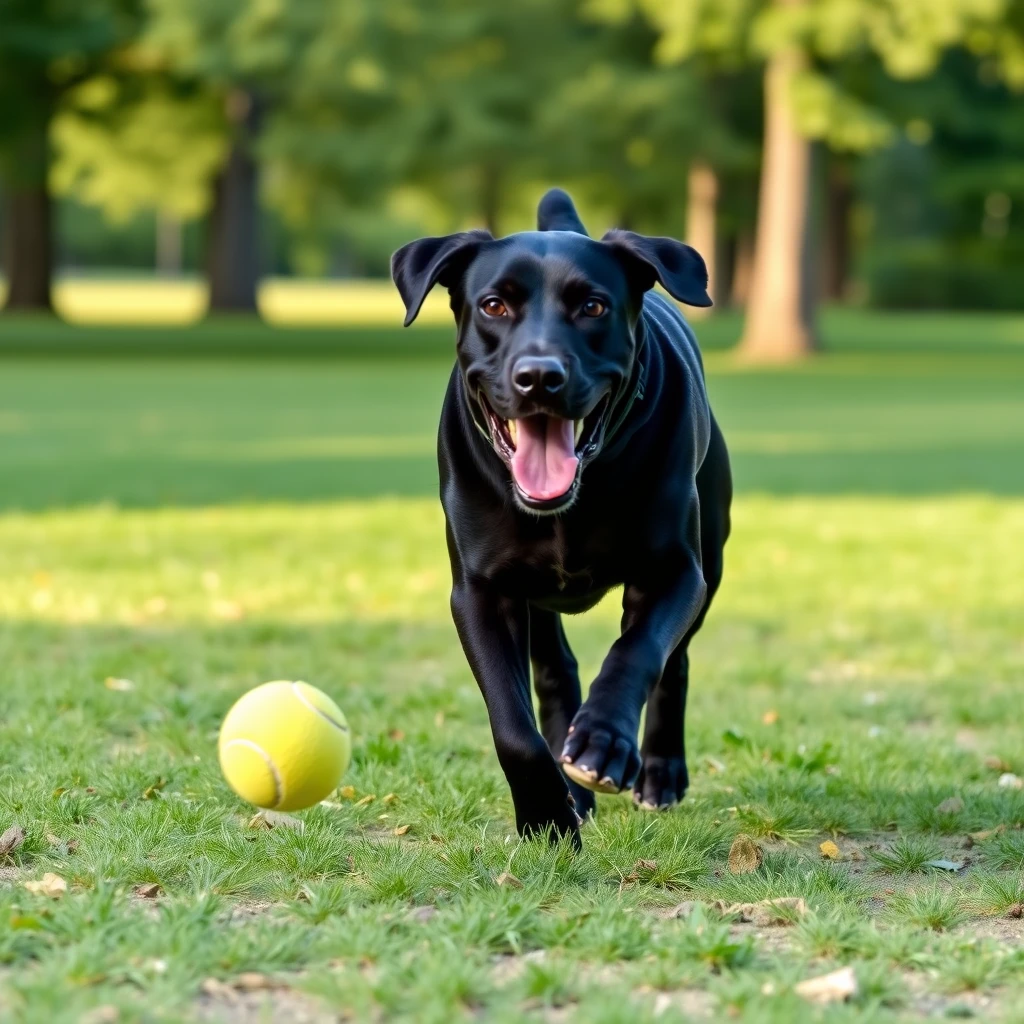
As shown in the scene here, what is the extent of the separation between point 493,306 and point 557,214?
1133 millimetres

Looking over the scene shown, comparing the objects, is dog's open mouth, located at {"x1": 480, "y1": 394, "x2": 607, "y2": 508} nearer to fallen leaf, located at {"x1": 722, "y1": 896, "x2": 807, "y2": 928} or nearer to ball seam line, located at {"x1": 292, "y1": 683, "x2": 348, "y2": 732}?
ball seam line, located at {"x1": 292, "y1": 683, "x2": 348, "y2": 732}

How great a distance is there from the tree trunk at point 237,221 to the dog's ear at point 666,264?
3315 cm

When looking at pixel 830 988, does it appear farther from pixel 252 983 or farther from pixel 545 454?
pixel 545 454

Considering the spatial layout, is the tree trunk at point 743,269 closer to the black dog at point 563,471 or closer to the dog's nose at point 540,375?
the black dog at point 563,471

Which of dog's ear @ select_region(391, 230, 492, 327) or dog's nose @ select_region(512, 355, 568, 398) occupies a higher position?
dog's ear @ select_region(391, 230, 492, 327)

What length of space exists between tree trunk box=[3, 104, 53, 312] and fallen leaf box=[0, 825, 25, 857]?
106 ft

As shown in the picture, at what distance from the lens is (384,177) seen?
112 feet

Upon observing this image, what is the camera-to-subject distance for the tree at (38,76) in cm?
3128

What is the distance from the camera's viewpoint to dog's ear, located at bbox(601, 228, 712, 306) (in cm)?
461

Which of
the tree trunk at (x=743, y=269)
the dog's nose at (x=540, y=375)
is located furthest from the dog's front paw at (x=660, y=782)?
the tree trunk at (x=743, y=269)

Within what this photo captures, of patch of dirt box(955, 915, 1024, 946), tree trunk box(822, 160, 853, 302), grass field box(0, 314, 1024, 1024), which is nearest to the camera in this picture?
grass field box(0, 314, 1024, 1024)

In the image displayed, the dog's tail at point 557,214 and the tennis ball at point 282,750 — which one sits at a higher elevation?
the dog's tail at point 557,214

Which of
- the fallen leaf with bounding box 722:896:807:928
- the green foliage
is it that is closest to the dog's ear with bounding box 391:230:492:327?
the fallen leaf with bounding box 722:896:807:928

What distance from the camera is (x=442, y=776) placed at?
5.31 meters
